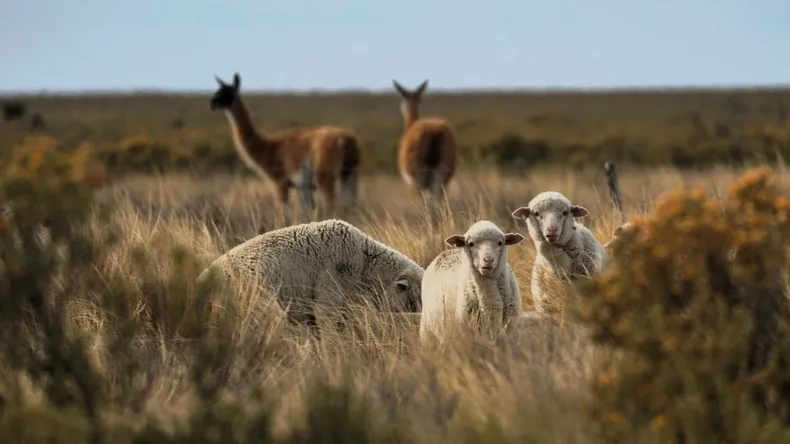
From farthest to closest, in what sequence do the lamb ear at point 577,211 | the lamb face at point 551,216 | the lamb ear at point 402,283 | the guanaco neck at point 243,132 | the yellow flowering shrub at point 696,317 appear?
the guanaco neck at point 243,132 → the lamb ear at point 402,283 → the lamb ear at point 577,211 → the lamb face at point 551,216 → the yellow flowering shrub at point 696,317

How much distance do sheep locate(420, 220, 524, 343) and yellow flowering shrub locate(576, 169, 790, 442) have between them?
186 centimetres

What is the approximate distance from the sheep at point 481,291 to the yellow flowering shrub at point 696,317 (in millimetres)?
1860

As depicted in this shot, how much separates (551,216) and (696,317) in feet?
10.3

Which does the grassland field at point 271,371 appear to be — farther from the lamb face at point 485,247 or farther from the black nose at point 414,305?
the black nose at point 414,305

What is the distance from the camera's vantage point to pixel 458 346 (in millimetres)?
6723

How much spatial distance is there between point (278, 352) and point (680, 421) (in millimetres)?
3057

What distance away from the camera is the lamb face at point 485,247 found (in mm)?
7359

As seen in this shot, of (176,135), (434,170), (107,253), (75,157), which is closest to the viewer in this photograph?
(75,157)

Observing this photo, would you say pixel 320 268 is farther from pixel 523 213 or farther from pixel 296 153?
pixel 296 153

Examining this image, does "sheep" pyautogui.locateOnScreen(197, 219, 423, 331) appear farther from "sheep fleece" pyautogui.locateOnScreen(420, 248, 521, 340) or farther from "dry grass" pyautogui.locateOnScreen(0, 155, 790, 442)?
"sheep fleece" pyautogui.locateOnScreen(420, 248, 521, 340)

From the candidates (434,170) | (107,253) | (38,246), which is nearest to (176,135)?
(434,170)

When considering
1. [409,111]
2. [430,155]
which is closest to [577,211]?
[430,155]

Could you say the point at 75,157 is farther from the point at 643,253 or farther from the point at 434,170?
the point at 434,170

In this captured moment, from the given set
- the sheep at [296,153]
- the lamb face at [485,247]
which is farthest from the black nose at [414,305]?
the sheep at [296,153]
